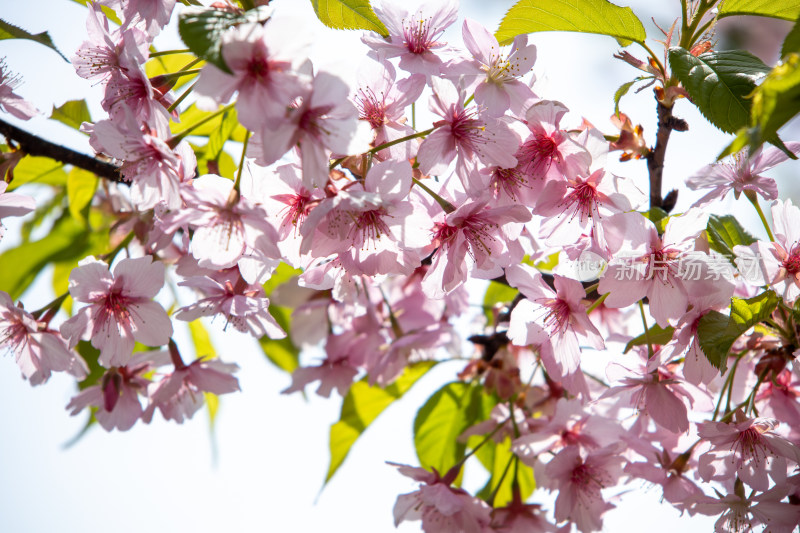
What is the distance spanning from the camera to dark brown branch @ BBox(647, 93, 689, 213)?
115 cm

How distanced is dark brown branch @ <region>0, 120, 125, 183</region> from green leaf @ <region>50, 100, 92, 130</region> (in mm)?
157

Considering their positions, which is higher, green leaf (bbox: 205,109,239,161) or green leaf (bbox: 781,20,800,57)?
green leaf (bbox: 205,109,239,161)

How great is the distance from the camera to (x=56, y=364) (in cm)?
122

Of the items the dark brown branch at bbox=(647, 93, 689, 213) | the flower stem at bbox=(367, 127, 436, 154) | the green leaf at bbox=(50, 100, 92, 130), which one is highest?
the green leaf at bbox=(50, 100, 92, 130)

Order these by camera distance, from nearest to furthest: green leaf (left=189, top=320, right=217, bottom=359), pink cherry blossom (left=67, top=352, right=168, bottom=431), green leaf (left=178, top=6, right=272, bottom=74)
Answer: green leaf (left=178, top=6, right=272, bottom=74), pink cherry blossom (left=67, top=352, right=168, bottom=431), green leaf (left=189, top=320, right=217, bottom=359)

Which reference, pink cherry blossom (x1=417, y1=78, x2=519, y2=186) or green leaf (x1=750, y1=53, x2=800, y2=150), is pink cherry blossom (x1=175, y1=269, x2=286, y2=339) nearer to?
pink cherry blossom (x1=417, y1=78, x2=519, y2=186)

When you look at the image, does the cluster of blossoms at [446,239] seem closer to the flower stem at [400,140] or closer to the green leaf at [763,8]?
the flower stem at [400,140]

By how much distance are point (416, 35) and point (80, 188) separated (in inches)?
37.7

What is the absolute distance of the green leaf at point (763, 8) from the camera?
1.08 meters

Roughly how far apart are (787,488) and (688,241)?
1.54ft

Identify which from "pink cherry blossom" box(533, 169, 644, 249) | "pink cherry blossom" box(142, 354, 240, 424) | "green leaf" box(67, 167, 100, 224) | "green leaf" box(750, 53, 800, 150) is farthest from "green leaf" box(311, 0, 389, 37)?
"green leaf" box(67, 167, 100, 224)

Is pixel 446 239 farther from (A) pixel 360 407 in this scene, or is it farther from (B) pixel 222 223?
(A) pixel 360 407

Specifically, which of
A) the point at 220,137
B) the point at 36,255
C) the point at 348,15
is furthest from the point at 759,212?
the point at 36,255

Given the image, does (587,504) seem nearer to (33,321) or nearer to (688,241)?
(688,241)
